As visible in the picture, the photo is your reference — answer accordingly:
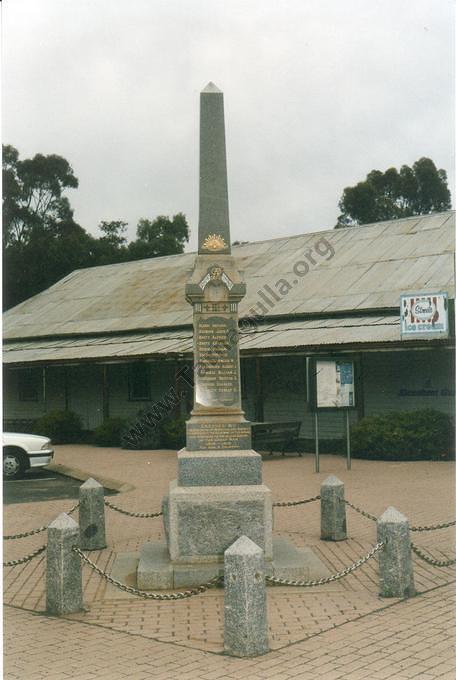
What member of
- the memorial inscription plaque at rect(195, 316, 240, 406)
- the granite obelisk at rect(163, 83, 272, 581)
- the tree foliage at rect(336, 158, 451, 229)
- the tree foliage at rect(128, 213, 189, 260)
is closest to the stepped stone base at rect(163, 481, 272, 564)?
the granite obelisk at rect(163, 83, 272, 581)

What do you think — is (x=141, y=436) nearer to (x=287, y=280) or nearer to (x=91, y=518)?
(x=287, y=280)

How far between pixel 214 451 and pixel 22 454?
967 cm

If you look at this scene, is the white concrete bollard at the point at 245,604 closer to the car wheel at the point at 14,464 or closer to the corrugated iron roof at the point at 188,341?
the car wheel at the point at 14,464

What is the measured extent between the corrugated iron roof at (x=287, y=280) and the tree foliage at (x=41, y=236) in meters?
12.9

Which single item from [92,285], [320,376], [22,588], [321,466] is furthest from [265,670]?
[92,285]

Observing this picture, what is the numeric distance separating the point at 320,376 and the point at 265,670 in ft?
37.9

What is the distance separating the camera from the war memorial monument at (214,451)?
297 inches

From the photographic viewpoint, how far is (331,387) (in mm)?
16562

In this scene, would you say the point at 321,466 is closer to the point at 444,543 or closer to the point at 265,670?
the point at 444,543

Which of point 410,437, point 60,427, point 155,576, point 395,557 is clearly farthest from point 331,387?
point 60,427

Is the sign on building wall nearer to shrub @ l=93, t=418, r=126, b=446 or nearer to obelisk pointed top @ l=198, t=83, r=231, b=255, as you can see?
obelisk pointed top @ l=198, t=83, r=231, b=255

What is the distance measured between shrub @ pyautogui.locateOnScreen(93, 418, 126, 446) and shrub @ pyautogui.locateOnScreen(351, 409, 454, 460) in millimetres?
8484

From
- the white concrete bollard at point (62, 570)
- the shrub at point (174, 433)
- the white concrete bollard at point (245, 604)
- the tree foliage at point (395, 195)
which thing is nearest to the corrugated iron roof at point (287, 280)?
the shrub at point (174, 433)

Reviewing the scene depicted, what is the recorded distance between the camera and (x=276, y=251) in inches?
1105
